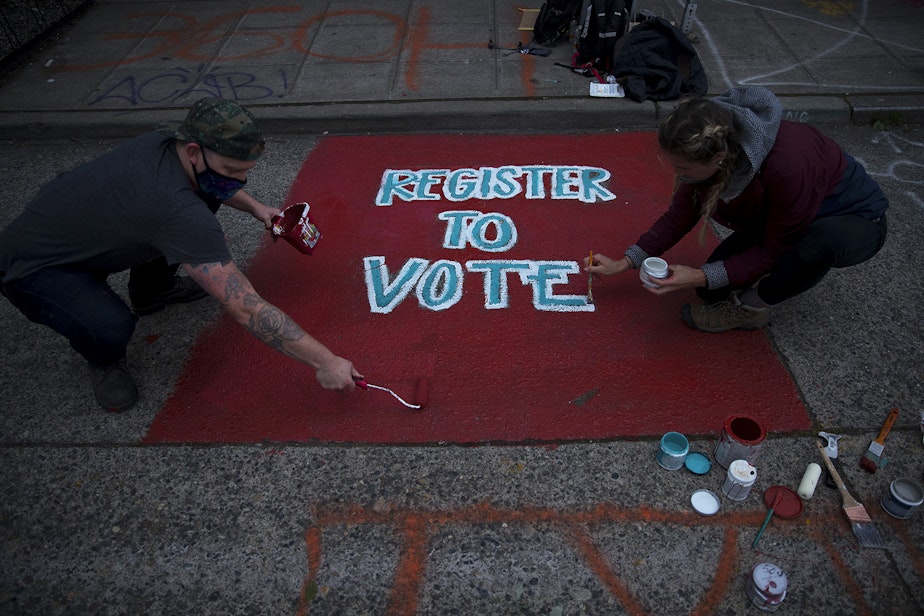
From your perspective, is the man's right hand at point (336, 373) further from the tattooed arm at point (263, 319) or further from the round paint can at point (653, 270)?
the round paint can at point (653, 270)

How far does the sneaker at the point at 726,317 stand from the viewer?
312 cm

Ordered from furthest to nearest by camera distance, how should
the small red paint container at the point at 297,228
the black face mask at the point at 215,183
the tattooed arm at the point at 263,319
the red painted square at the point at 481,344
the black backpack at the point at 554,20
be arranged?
the black backpack at the point at 554,20 < the small red paint container at the point at 297,228 < the red painted square at the point at 481,344 < the black face mask at the point at 215,183 < the tattooed arm at the point at 263,319

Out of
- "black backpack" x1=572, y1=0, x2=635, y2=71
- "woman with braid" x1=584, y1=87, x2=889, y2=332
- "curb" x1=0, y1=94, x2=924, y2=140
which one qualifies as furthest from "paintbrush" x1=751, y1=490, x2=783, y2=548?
"black backpack" x1=572, y1=0, x2=635, y2=71

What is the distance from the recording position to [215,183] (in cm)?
270

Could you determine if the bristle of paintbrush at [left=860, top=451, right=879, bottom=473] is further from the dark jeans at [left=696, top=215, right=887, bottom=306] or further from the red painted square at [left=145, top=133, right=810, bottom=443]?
the dark jeans at [left=696, top=215, right=887, bottom=306]

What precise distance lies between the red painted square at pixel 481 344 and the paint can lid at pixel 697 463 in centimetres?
17

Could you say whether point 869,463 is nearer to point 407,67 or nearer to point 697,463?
point 697,463

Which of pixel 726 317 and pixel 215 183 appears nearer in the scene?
pixel 215 183

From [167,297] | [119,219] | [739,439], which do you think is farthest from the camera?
[167,297]

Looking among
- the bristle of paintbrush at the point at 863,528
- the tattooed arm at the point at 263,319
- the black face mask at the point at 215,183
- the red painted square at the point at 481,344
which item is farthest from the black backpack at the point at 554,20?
the bristle of paintbrush at the point at 863,528

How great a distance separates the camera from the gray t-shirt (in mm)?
2453

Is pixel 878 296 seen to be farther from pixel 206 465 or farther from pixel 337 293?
pixel 206 465

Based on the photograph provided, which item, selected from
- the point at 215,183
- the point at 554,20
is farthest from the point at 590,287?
the point at 554,20

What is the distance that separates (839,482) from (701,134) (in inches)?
59.2
